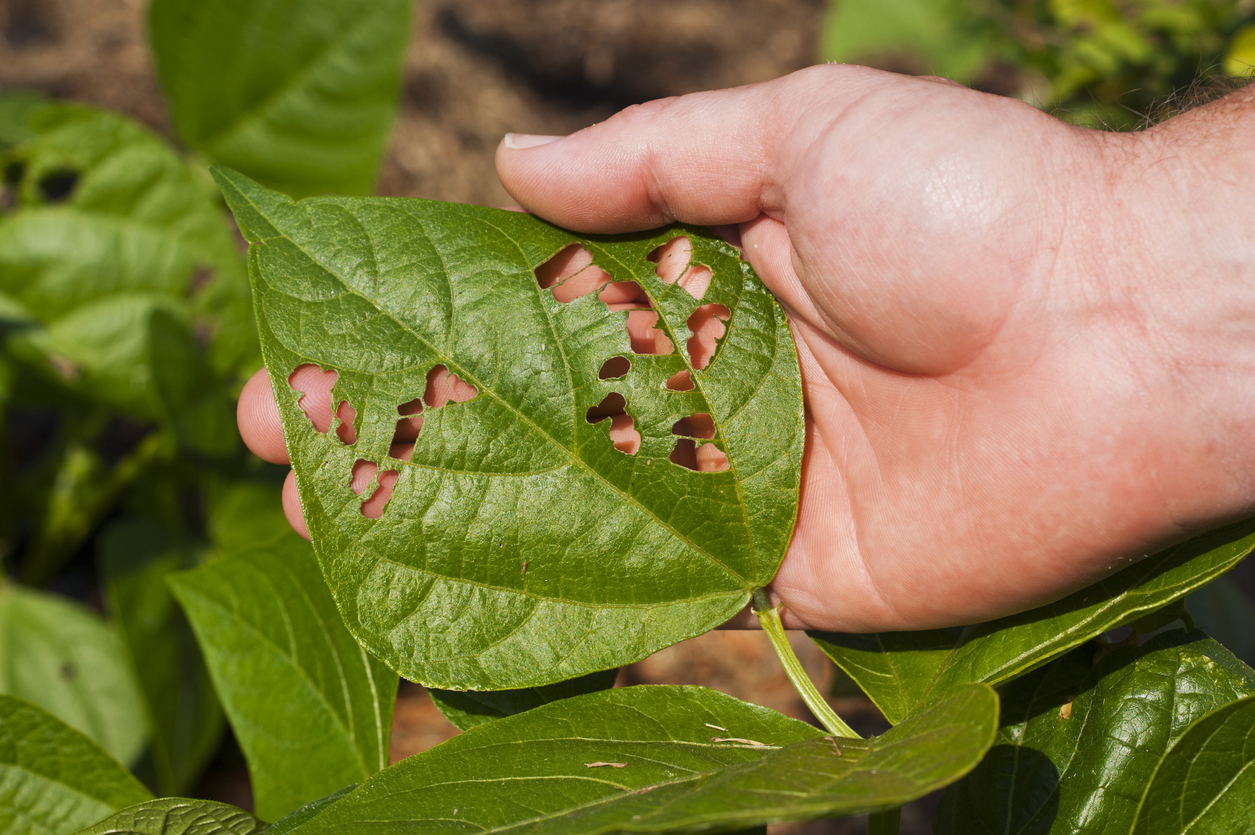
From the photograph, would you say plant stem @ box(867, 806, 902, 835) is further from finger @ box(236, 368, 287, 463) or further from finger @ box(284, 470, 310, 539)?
finger @ box(236, 368, 287, 463)

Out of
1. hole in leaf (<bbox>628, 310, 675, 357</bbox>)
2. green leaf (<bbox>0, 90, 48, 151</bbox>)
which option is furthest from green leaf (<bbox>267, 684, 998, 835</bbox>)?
green leaf (<bbox>0, 90, 48, 151</bbox>)

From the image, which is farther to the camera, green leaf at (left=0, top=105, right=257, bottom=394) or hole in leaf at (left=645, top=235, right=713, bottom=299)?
green leaf at (left=0, top=105, right=257, bottom=394)

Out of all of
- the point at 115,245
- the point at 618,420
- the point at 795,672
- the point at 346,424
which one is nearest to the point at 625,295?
the point at 618,420

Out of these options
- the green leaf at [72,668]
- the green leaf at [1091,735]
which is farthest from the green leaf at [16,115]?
the green leaf at [1091,735]

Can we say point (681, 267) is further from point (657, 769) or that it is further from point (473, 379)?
point (657, 769)

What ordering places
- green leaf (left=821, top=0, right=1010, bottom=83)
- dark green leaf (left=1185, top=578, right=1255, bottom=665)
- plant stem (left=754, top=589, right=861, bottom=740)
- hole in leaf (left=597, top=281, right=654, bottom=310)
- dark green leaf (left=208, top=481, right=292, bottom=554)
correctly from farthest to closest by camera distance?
1. green leaf (left=821, top=0, right=1010, bottom=83)
2. dark green leaf (left=208, top=481, right=292, bottom=554)
3. dark green leaf (left=1185, top=578, right=1255, bottom=665)
4. hole in leaf (left=597, top=281, right=654, bottom=310)
5. plant stem (left=754, top=589, right=861, bottom=740)

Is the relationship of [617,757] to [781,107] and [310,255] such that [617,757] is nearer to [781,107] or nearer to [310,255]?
[310,255]

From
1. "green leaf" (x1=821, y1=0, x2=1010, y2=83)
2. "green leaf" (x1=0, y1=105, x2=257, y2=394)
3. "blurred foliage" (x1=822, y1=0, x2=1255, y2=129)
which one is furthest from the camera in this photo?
"green leaf" (x1=821, y1=0, x2=1010, y2=83)
